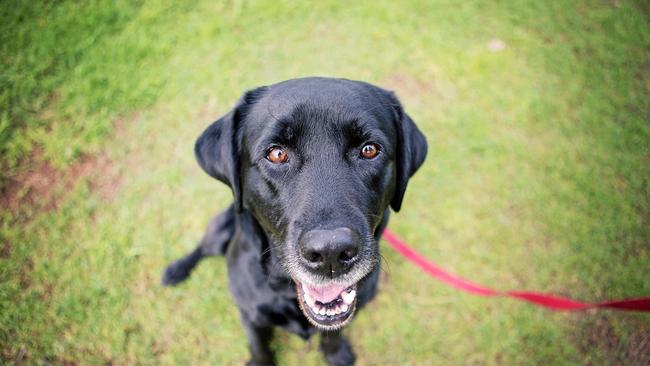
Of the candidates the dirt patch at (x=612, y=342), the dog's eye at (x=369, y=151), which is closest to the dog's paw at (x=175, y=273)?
the dog's eye at (x=369, y=151)

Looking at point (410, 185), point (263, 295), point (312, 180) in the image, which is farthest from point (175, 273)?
point (410, 185)

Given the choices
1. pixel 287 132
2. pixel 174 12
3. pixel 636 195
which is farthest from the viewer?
pixel 174 12

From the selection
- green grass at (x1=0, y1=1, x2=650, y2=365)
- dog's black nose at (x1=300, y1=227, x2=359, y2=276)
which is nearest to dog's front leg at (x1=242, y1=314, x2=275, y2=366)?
green grass at (x1=0, y1=1, x2=650, y2=365)

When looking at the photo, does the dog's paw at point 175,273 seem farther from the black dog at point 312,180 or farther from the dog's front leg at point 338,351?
the dog's front leg at point 338,351

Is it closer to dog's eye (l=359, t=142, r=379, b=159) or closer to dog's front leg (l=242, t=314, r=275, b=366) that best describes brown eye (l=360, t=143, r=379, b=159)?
dog's eye (l=359, t=142, r=379, b=159)

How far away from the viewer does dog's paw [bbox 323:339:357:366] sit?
3.55 meters

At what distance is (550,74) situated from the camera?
5.59m

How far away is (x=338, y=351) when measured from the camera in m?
3.55

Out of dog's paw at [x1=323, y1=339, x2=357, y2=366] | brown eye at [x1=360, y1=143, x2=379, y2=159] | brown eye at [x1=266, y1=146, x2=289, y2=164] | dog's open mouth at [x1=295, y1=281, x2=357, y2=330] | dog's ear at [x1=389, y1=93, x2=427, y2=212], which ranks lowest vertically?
dog's paw at [x1=323, y1=339, x2=357, y2=366]

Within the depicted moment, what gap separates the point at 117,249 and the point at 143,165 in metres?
1.01

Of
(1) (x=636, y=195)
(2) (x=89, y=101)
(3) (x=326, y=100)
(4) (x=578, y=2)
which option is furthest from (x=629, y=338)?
(2) (x=89, y=101)

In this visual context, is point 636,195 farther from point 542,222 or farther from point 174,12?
point 174,12

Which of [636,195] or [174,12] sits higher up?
[174,12]

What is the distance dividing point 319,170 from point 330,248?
50 centimetres
